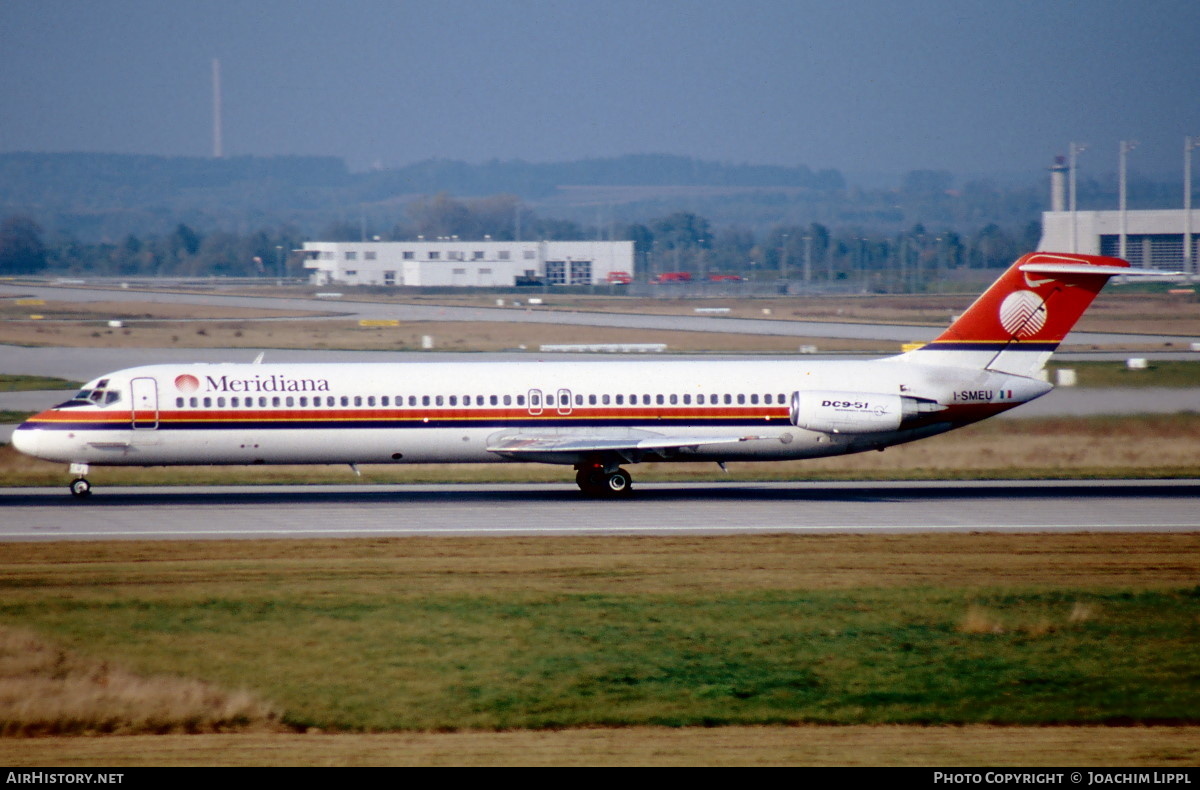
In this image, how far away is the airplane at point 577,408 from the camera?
3073cm

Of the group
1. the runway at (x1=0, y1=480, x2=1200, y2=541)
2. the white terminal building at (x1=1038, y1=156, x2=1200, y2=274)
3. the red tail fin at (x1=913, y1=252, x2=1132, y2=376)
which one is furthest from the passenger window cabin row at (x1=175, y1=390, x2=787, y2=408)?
the white terminal building at (x1=1038, y1=156, x2=1200, y2=274)

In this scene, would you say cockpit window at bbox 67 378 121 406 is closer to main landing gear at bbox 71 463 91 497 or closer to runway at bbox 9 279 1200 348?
main landing gear at bbox 71 463 91 497

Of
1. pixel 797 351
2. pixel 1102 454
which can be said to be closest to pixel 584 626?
pixel 1102 454

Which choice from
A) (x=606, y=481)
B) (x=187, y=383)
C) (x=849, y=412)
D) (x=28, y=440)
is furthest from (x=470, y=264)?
(x=849, y=412)

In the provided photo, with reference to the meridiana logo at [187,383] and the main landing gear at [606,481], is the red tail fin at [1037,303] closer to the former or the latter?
the main landing gear at [606,481]

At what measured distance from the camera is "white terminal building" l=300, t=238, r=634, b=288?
433 feet

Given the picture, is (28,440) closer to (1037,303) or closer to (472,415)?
(472,415)

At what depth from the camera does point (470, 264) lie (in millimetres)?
132000

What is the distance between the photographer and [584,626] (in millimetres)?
17875

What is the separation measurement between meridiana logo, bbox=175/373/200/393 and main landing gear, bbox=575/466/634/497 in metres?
10.1

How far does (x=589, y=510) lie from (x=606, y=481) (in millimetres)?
2159

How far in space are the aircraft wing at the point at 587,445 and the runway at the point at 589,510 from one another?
119 centimetres
